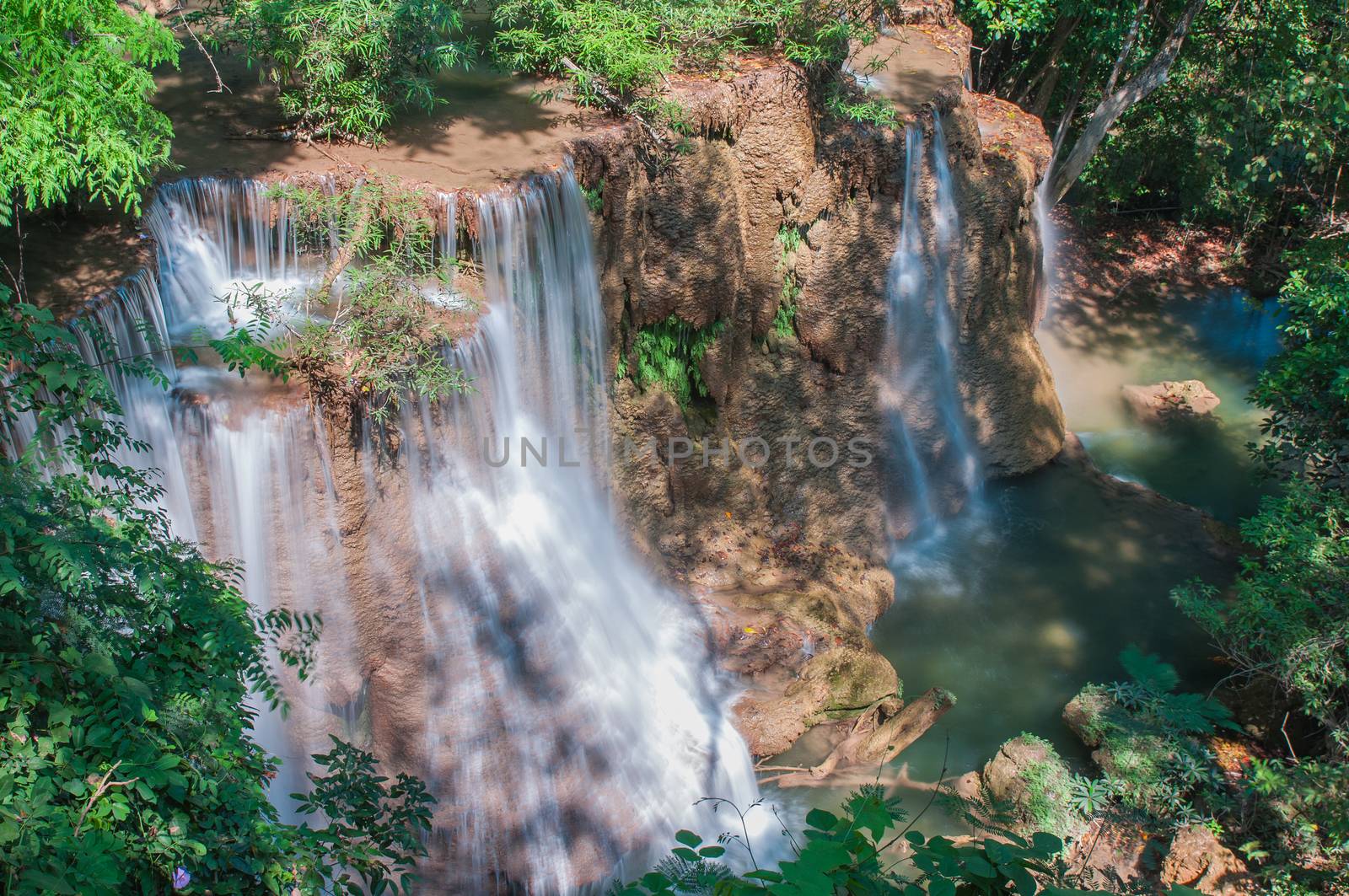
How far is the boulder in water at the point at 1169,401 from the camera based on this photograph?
13.3m

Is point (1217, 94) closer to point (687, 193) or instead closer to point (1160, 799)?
point (687, 193)

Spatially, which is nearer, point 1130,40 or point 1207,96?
point 1130,40

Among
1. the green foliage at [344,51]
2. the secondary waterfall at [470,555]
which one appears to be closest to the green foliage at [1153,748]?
the secondary waterfall at [470,555]

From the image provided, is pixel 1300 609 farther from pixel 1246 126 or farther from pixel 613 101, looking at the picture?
pixel 1246 126

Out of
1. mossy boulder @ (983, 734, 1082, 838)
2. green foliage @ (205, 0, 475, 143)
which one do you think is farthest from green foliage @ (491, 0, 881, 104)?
mossy boulder @ (983, 734, 1082, 838)

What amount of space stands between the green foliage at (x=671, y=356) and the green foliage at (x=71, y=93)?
4.35 metres

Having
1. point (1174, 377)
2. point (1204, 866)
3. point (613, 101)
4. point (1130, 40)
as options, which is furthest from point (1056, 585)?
point (1130, 40)

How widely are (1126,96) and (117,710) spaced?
1361cm

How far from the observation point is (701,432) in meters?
9.88

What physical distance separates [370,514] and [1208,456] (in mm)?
10507

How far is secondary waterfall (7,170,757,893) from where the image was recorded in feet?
22.5

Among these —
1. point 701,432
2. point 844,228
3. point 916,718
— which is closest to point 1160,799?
point 916,718

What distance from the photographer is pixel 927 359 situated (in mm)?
11070

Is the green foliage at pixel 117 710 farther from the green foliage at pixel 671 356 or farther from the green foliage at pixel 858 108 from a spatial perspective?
the green foliage at pixel 858 108
